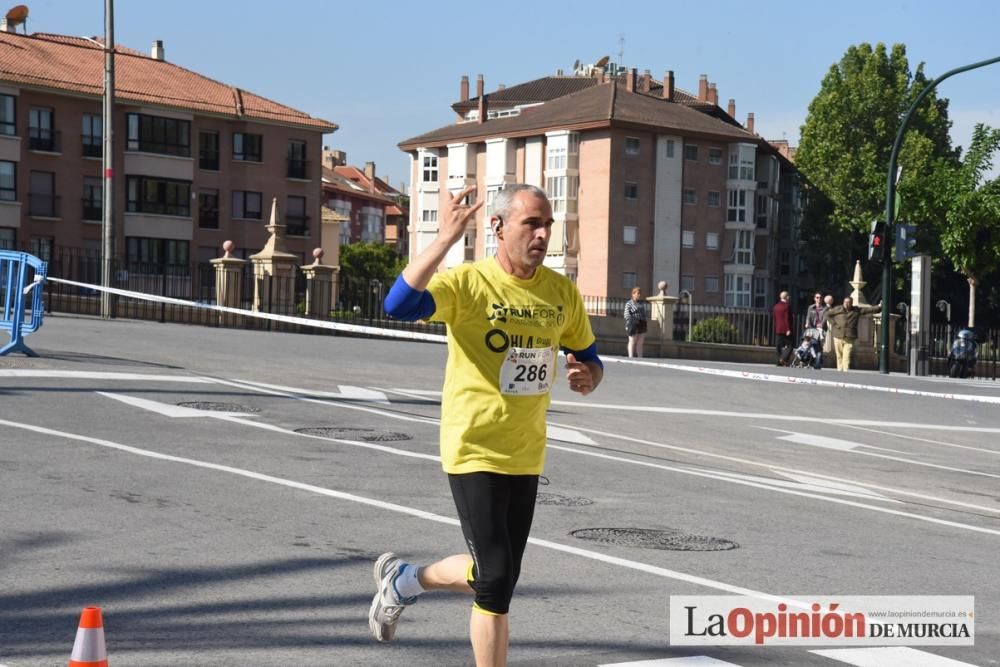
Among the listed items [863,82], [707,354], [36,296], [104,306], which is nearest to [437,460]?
[36,296]

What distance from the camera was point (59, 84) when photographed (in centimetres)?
6831

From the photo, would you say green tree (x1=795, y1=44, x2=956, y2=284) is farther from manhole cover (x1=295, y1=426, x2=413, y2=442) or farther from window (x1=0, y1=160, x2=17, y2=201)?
manhole cover (x1=295, y1=426, x2=413, y2=442)

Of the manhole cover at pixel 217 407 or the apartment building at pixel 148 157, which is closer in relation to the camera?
the manhole cover at pixel 217 407

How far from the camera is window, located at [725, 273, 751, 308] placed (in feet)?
298

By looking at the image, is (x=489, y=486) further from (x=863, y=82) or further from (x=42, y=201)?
(x=863, y=82)

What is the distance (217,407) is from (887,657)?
9831 mm

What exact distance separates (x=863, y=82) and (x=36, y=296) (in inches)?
2981

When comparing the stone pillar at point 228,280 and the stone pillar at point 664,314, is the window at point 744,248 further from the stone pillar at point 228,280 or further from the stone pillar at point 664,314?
the stone pillar at point 228,280

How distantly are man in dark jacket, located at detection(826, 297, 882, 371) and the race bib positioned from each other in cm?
3029

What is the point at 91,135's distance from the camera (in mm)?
70812

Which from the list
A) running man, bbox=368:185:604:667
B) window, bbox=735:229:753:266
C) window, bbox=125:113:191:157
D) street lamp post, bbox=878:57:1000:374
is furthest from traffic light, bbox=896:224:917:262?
window, bbox=735:229:753:266

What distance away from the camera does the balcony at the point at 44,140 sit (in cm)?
6856

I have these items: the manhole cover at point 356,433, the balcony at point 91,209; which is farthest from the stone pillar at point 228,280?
the balcony at point 91,209

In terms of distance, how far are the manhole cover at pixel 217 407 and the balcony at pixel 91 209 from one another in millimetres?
58907
